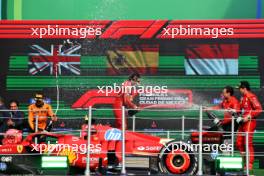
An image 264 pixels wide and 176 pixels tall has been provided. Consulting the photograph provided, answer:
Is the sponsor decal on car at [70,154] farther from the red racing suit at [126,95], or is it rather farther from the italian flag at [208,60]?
the italian flag at [208,60]

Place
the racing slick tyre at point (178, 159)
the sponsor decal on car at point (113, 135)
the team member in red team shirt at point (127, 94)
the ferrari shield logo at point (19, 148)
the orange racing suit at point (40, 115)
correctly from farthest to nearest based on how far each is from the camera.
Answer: the team member in red team shirt at point (127, 94), the orange racing suit at point (40, 115), the sponsor decal on car at point (113, 135), the ferrari shield logo at point (19, 148), the racing slick tyre at point (178, 159)

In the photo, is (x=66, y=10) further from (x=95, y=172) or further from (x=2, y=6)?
(x=95, y=172)

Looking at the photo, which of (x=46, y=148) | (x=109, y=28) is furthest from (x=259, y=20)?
(x=46, y=148)

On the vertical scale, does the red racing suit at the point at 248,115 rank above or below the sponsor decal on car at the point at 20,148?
above

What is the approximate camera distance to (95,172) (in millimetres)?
11695

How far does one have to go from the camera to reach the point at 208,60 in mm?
14469

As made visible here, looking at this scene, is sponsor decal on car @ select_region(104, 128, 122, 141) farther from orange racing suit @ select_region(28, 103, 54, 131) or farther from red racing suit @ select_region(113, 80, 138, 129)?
red racing suit @ select_region(113, 80, 138, 129)

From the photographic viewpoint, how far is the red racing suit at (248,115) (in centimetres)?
1320

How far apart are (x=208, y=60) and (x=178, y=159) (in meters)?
3.64

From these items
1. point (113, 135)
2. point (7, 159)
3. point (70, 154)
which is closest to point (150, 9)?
point (113, 135)

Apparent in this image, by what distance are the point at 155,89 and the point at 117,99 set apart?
0.82 meters

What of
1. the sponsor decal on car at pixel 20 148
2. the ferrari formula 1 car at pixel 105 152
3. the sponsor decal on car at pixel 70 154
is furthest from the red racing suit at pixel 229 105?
the sponsor decal on car at pixel 20 148

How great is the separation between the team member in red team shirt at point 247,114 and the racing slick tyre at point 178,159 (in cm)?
193

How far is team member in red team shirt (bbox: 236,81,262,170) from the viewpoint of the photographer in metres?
13.1
